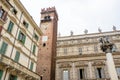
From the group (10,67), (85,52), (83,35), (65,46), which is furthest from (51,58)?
(10,67)

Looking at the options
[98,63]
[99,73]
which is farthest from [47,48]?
[99,73]

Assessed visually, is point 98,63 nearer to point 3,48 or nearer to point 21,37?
point 21,37

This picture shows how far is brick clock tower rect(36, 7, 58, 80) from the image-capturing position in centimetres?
2967

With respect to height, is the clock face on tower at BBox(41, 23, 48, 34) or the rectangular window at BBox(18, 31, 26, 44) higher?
the clock face on tower at BBox(41, 23, 48, 34)

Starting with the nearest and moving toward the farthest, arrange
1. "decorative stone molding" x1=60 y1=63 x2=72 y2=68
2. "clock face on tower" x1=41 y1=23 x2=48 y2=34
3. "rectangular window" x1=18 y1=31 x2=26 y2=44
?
"rectangular window" x1=18 y1=31 x2=26 y2=44 < "decorative stone molding" x1=60 y1=63 x2=72 y2=68 < "clock face on tower" x1=41 y1=23 x2=48 y2=34

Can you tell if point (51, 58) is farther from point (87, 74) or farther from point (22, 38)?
point (22, 38)

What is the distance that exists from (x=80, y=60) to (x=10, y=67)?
667 inches

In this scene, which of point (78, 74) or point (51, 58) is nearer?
point (78, 74)

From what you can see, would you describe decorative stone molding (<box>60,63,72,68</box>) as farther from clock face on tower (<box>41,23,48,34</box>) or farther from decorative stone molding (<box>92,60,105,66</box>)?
clock face on tower (<box>41,23,48,34</box>)

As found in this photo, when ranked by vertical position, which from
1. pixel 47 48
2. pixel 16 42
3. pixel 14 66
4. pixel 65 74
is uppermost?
pixel 47 48

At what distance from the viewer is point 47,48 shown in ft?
106

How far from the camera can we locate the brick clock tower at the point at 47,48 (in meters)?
29.7

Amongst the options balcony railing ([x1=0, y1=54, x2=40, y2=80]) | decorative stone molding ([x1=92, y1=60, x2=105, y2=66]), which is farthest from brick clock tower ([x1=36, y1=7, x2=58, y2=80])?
decorative stone molding ([x1=92, y1=60, x2=105, y2=66])

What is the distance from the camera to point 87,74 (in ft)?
91.7
